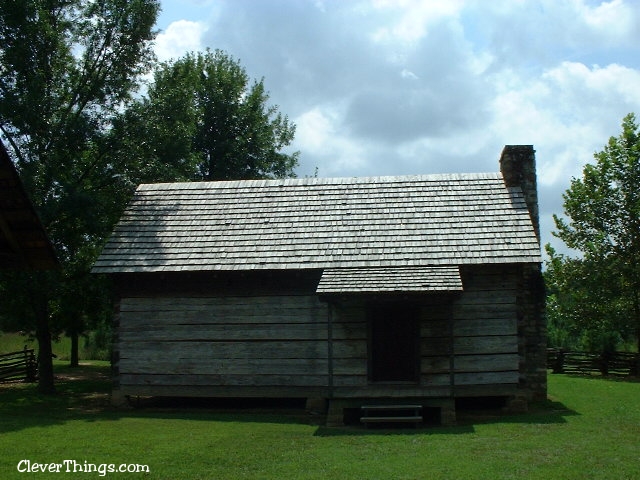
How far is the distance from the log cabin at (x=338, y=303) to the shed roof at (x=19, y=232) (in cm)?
810

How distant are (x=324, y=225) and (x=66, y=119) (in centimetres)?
947

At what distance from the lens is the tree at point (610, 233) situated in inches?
1125

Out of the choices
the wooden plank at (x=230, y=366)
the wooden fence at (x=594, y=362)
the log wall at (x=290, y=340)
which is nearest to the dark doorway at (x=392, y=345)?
the log wall at (x=290, y=340)

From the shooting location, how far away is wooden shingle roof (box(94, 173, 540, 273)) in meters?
17.1

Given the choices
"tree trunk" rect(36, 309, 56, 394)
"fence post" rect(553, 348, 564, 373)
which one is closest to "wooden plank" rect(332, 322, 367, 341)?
"tree trunk" rect(36, 309, 56, 394)

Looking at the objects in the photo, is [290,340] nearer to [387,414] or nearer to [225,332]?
[225,332]

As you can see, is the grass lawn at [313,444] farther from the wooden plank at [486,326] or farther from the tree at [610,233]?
the tree at [610,233]

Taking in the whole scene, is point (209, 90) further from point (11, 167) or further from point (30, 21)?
point (11, 167)

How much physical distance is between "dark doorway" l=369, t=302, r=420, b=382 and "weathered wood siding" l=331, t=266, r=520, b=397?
64 centimetres

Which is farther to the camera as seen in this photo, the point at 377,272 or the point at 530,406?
the point at 530,406

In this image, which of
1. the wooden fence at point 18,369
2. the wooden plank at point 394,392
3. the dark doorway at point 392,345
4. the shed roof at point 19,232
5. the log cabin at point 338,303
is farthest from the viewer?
the wooden fence at point 18,369

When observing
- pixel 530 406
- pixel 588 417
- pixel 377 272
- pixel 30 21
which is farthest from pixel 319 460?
pixel 30 21

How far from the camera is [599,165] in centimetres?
2970

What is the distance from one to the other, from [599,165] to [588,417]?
16893mm
